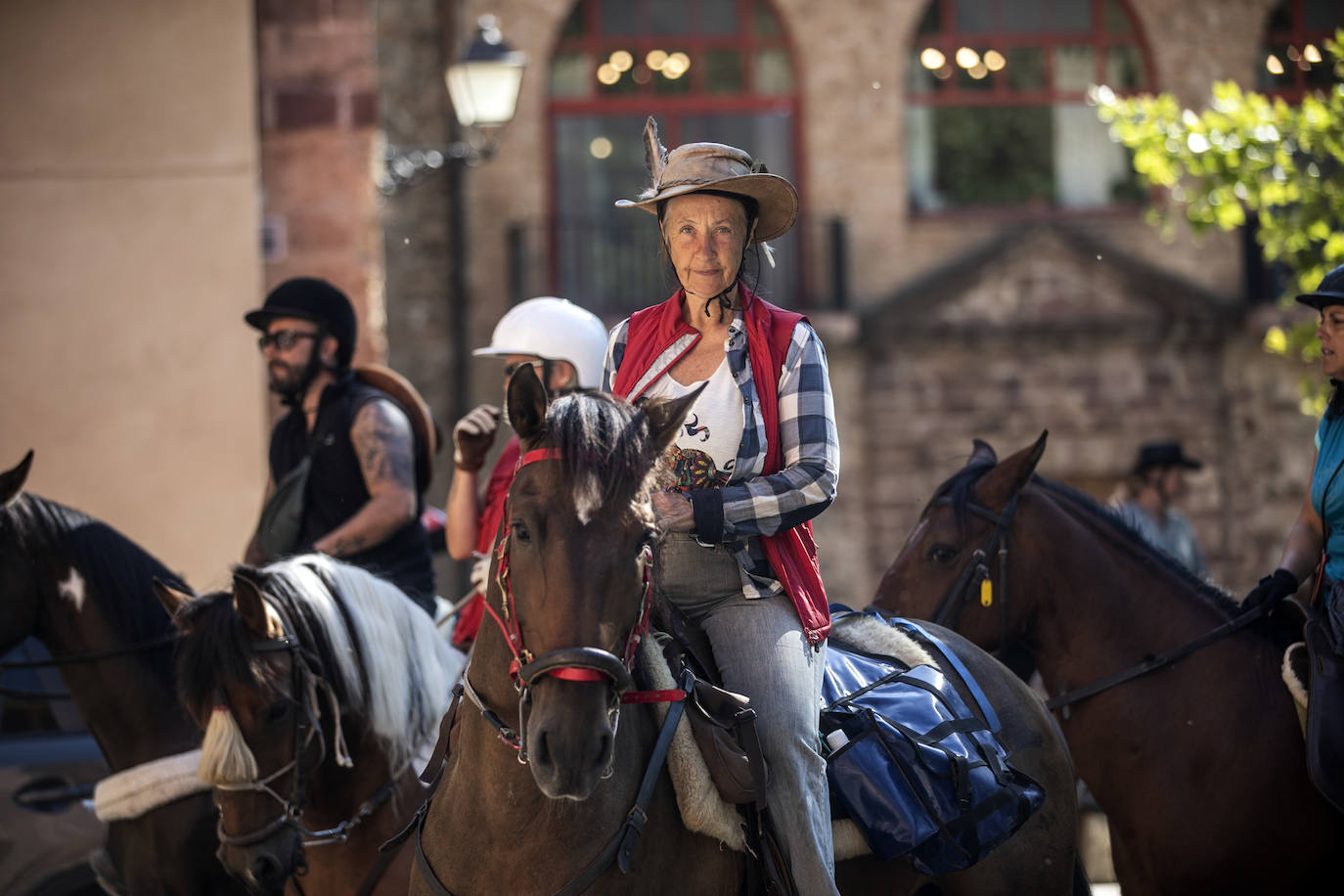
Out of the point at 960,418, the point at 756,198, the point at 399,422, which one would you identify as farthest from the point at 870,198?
the point at 756,198

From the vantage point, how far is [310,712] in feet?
13.5

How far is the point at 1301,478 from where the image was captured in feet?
55.5

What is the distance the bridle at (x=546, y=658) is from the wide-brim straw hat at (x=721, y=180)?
36.6 inches

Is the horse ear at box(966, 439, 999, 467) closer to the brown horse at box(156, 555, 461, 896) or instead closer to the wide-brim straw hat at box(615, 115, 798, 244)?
the wide-brim straw hat at box(615, 115, 798, 244)

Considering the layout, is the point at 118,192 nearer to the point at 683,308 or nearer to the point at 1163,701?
the point at 683,308

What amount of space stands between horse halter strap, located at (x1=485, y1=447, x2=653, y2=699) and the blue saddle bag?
0.87 meters

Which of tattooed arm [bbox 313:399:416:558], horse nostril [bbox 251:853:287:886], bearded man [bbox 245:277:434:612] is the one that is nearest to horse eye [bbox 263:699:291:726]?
horse nostril [bbox 251:853:287:886]

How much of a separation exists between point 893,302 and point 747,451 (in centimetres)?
1375

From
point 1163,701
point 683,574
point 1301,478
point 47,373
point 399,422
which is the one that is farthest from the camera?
point 1301,478

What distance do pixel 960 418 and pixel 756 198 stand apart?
13782mm

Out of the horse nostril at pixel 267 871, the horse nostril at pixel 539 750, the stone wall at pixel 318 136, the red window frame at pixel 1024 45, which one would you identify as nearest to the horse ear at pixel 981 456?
the horse nostril at pixel 267 871

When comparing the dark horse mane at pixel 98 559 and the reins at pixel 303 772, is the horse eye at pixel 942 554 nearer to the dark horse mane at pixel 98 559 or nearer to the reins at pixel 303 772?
the reins at pixel 303 772

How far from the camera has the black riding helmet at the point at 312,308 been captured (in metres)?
5.36

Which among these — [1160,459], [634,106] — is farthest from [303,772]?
[634,106]
